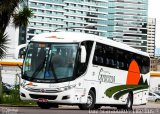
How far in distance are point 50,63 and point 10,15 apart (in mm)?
9043

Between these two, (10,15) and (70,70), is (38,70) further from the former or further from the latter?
(10,15)

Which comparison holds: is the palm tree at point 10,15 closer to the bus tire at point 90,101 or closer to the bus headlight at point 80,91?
the bus tire at point 90,101

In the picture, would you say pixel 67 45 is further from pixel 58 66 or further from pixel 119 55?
pixel 119 55

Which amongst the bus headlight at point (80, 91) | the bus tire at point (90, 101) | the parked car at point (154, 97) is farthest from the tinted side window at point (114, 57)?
the parked car at point (154, 97)

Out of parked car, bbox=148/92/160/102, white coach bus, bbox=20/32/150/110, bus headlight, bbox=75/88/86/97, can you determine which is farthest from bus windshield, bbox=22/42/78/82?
parked car, bbox=148/92/160/102

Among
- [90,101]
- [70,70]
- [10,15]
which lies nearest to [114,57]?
[90,101]

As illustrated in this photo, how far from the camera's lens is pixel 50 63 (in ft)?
A: 72.1

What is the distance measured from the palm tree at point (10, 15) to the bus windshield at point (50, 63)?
738cm

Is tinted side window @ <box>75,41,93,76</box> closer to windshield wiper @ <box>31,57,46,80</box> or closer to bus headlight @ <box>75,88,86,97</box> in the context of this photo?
bus headlight @ <box>75,88,86,97</box>

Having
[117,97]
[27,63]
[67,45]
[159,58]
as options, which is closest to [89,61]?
[67,45]

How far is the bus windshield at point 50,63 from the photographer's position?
2186cm

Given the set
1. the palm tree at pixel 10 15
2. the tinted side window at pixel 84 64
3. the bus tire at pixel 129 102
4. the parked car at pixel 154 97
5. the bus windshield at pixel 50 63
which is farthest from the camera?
the parked car at pixel 154 97

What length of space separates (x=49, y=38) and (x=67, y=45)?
105 centimetres

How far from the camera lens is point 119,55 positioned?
87.7ft
